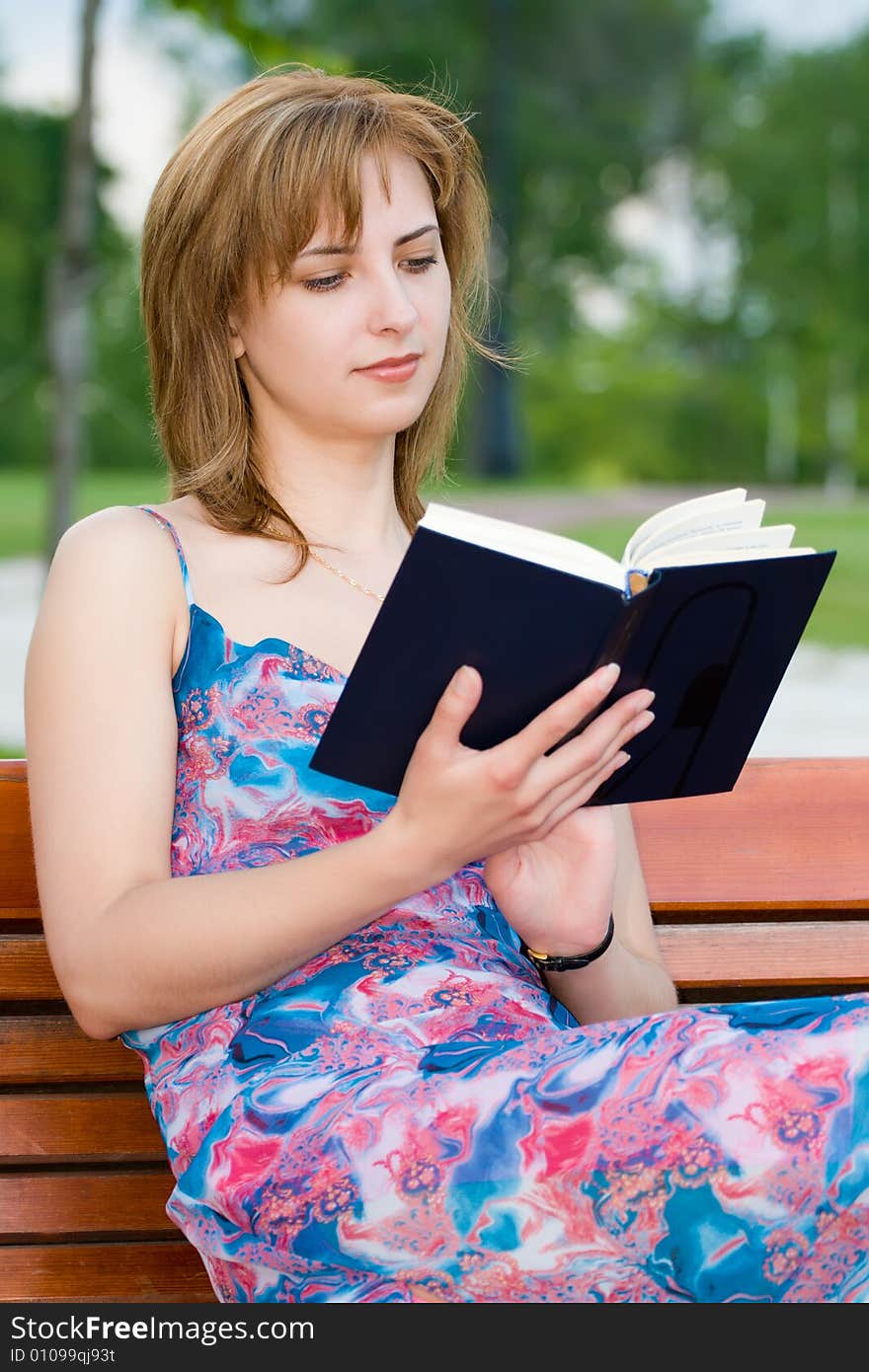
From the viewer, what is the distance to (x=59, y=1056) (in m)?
2.37

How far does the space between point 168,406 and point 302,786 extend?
0.62 meters

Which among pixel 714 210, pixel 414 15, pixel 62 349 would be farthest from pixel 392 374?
pixel 714 210

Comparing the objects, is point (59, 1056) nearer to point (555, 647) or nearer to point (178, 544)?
point (178, 544)

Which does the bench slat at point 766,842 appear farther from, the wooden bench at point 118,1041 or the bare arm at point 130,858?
the bare arm at point 130,858

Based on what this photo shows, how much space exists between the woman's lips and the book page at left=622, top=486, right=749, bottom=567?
45cm

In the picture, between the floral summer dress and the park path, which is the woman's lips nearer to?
the floral summer dress

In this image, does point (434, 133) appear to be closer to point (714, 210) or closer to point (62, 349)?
point (62, 349)

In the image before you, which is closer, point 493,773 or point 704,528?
point 493,773

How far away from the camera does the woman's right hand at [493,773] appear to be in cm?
168

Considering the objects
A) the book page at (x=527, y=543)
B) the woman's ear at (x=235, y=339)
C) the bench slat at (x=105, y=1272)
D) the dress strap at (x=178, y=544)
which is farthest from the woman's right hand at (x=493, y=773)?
the bench slat at (x=105, y=1272)

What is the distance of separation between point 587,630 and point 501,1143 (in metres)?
0.49

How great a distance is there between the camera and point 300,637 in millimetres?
2107

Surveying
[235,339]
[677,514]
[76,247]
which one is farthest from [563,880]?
[76,247]

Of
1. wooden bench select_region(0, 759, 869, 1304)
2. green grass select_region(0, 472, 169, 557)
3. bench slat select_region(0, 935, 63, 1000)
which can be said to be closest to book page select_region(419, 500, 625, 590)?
wooden bench select_region(0, 759, 869, 1304)
